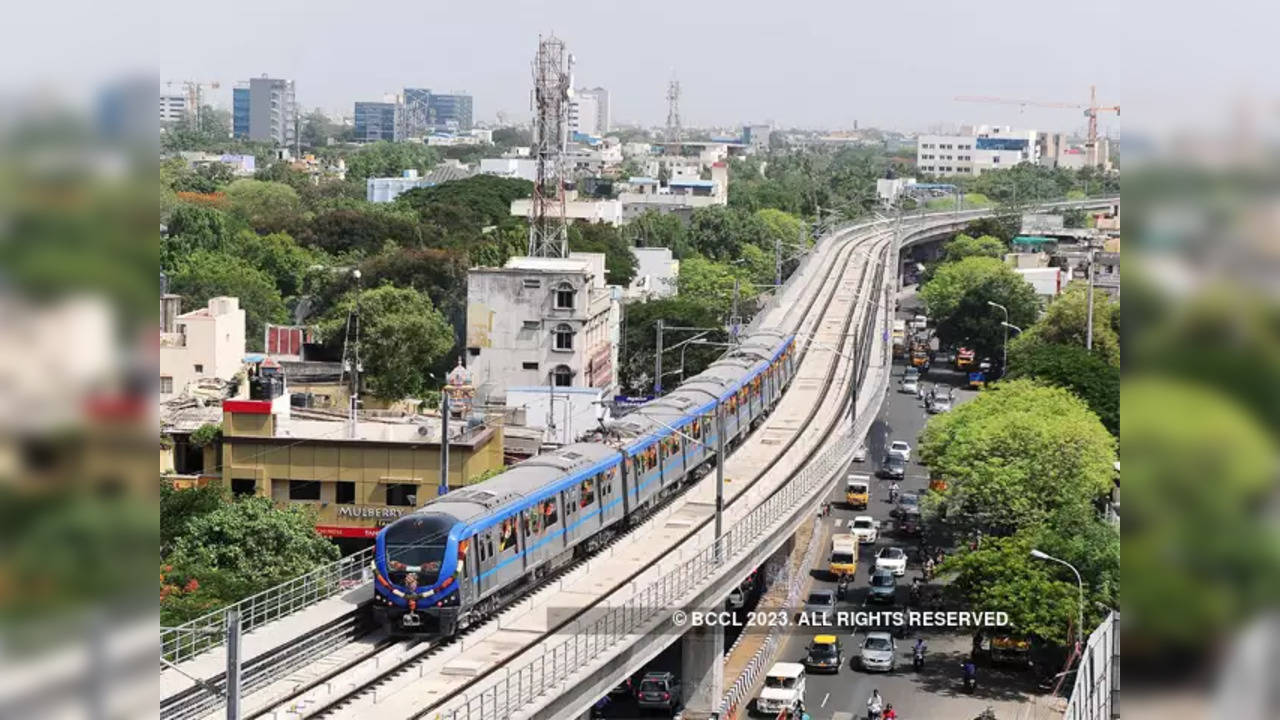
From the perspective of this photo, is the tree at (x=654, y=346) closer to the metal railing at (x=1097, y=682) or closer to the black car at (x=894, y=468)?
the black car at (x=894, y=468)

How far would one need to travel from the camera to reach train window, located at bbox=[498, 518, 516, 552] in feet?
75.0

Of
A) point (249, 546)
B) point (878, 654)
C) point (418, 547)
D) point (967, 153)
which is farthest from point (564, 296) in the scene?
point (967, 153)

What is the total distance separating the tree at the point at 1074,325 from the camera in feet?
187

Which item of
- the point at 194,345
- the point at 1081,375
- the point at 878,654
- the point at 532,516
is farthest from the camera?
the point at 1081,375

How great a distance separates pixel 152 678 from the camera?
3.34 m

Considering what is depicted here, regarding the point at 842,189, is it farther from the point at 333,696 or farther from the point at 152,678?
the point at 152,678

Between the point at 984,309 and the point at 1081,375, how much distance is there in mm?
20257

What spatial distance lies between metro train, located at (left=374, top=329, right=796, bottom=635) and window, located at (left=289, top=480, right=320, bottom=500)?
7053 millimetres

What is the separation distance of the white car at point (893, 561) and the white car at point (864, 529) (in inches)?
91.1

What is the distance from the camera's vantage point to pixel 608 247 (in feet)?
238

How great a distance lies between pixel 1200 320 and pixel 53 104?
203 centimetres

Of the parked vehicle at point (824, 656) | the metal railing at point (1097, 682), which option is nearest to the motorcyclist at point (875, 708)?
the parked vehicle at point (824, 656)

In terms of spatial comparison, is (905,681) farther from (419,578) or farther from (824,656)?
(419,578)

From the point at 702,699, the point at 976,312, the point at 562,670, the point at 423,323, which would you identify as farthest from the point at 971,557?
the point at 976,312
